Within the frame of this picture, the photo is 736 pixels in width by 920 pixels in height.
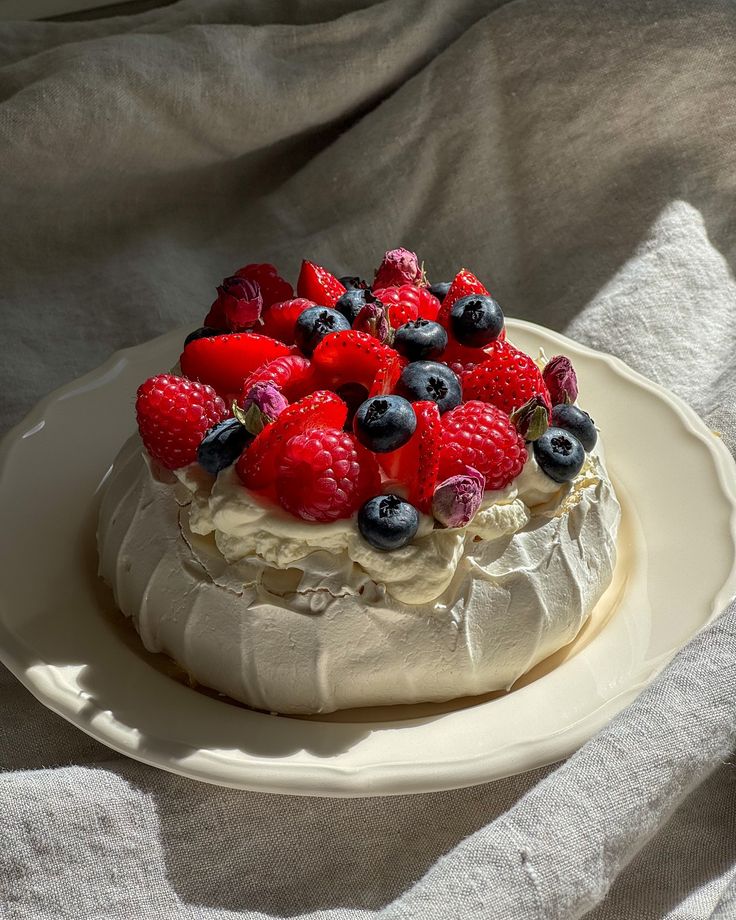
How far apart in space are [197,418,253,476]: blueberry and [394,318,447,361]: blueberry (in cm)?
26

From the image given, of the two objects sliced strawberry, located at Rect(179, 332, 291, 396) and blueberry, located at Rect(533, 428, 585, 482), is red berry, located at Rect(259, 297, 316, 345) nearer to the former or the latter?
sliced strawberry, located at Rect(179, 332, 291, 396)

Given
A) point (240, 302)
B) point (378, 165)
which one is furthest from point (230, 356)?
point (378, 165)

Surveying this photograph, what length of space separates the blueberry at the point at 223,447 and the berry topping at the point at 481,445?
0.84 feet

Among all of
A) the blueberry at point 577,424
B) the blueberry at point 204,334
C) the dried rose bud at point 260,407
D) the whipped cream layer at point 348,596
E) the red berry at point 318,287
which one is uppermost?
the dried rose bud at point 260,407

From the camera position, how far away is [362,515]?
1408 millimetres

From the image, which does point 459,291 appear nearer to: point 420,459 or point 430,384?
point 430,384

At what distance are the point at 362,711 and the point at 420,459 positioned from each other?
13.8 inches

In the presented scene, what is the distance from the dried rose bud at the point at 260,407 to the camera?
57.1 inches

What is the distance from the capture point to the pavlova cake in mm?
1429

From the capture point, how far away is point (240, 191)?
2.64 meters

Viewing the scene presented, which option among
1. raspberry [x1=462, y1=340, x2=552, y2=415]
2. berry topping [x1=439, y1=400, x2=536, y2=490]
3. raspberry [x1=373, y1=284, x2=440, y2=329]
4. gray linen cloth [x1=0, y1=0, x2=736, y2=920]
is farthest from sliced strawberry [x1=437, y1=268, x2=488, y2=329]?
gray linen cloth [x1=0, y1=0, x2=736, y2=920]

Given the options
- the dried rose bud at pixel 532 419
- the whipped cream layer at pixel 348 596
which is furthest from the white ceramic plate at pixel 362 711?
the dried rose bud at pixel 532 419

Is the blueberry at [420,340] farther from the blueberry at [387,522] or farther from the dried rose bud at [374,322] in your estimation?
the blueberry at [387,522]

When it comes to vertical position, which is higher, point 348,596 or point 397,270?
point 397,270
